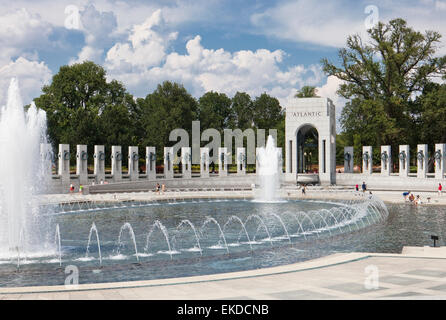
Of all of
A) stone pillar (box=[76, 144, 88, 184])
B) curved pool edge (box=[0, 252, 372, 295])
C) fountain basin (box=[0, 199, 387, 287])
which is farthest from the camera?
stone pillar (box=[76, 144, 88, 184])

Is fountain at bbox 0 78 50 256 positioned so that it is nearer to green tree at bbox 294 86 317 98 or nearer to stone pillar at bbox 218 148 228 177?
stone pillar at bbox 218 148 228 177

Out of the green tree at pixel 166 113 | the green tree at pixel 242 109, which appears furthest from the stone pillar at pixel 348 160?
the green tree at pixel 242 109

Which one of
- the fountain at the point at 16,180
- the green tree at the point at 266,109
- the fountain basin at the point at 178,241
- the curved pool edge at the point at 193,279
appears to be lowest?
the fountain basin at the point at 178,241

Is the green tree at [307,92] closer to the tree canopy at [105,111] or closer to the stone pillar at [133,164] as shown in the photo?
the tree canopy at [105,111]

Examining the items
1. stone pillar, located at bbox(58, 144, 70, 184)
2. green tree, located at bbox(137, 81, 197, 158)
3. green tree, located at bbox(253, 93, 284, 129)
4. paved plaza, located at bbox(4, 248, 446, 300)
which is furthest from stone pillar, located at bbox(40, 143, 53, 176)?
green tree, located at bbox(253, 93, 284, 129)

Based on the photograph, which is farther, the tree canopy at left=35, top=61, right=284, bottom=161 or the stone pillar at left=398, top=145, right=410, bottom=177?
the tree canopy at left=35, top=61, right=284, bottom=161

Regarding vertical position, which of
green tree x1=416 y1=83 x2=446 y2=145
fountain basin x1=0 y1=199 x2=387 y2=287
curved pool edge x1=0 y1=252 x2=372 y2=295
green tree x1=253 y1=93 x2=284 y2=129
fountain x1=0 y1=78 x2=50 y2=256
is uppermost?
green tree x1=253 y1=93 x2=284 y2=129

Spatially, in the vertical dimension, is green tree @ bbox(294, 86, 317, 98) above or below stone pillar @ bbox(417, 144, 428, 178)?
above

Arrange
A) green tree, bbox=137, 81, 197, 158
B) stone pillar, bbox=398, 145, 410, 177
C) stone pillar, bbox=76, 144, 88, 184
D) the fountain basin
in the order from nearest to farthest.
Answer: the fountain basin < stone pillar, bbox=76, 144, 88, 184 < stone pillar, bbox=398, 145, 410, 177 < green tree, bbox=137, 81, 197, 158
